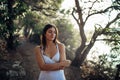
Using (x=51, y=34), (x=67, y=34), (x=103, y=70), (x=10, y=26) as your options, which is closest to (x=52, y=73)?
(x=51, y=34)

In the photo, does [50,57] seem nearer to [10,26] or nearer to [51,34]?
[51,34]

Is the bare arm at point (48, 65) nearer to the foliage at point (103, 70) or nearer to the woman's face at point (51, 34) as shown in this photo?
the woman's face at point (51, 34)

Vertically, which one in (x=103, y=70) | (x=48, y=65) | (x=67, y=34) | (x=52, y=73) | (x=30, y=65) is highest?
(x=48, y=65)

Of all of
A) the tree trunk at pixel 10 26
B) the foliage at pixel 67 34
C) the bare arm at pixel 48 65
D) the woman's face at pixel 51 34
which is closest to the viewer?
the bare arm at pixel 48 65

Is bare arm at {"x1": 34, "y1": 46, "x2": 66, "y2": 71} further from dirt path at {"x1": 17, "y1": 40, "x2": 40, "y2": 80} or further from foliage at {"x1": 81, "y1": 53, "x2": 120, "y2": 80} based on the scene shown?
foliage at {"x1": 81, "y1": 53, "x2": 120, "y2": 80}

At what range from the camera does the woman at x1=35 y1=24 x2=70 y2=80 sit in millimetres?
3943

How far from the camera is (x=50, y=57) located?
4.05 meters

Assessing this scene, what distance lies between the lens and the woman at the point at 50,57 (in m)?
3.94

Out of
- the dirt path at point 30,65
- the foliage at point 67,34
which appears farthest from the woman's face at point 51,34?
the foliage at point 67,34

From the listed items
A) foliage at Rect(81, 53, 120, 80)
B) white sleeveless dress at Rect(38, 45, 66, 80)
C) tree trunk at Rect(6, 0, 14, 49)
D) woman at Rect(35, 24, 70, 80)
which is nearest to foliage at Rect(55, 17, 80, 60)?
tree trunk at Rect(6, 0, 14, 49)

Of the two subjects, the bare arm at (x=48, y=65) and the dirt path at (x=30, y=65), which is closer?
the bare arm at (x=48, y=65)

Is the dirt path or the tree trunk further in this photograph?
the dirt path

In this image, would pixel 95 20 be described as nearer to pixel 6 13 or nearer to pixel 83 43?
pixel 83 43

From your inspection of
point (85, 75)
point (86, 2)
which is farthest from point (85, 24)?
point (85, 75)
